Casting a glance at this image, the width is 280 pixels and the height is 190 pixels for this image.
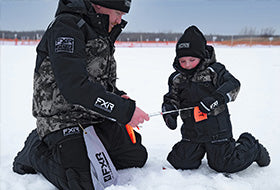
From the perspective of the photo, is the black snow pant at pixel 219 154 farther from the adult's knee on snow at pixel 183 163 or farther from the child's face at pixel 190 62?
the child's face at pixel 190 62

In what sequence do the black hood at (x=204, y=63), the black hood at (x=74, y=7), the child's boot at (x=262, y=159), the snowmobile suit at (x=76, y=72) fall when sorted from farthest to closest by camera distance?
the black hood at (x=204, y=63), the child's boot at (x=262, y=159), the black hood at (x=74, y=7), the snowmobile suit at (x=76, y=72)

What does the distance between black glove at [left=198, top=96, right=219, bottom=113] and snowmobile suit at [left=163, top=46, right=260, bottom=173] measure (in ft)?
0.18

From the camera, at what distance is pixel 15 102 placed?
15.8ft

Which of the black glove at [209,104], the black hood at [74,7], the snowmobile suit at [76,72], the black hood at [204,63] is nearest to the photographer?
the snowmobile suit at [76,72]

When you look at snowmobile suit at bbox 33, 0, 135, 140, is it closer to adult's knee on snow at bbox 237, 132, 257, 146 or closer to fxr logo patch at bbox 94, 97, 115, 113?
fxr logo patch at bbox 94, 97, 115, 113

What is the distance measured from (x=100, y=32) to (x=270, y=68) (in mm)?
7587

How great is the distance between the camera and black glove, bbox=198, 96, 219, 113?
2.22 metres

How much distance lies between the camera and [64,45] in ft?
5.79

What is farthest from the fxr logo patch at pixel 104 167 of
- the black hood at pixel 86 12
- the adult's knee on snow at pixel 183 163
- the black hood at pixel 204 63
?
the black hood at pixel 204 63

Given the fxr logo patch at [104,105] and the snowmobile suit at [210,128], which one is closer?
the fxr logo patch at [104,105]

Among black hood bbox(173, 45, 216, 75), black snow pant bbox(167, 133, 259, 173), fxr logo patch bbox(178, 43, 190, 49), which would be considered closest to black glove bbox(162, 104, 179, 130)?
black snow pant bbox(167, 133, 259, 173)

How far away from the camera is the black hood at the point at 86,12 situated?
196 centimetres

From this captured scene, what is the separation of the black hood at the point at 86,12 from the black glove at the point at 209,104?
3.27 feet

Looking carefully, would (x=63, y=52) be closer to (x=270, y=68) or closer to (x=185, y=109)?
(x=185, y=109)
